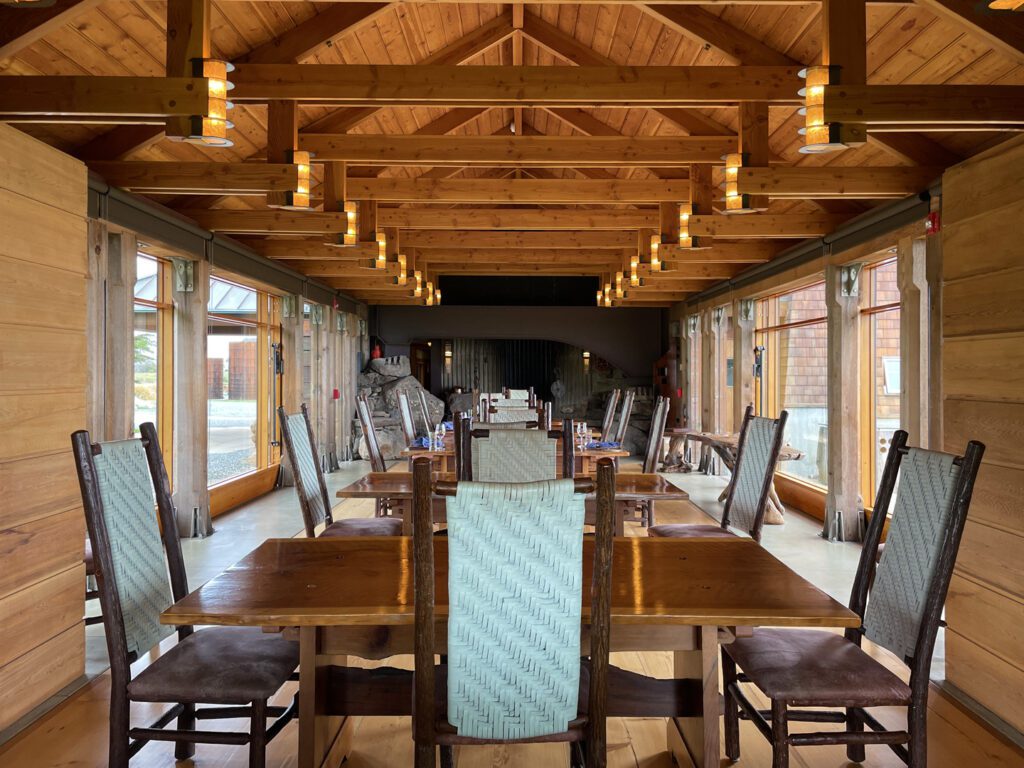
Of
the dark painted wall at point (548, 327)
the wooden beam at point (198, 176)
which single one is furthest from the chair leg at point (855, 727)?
the dark painted wall at point (548, 327)

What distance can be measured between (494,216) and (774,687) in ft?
22.4

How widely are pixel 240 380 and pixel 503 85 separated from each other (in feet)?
20.1

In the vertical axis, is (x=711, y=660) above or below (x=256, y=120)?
below

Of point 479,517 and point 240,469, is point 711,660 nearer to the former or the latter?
point 479,517

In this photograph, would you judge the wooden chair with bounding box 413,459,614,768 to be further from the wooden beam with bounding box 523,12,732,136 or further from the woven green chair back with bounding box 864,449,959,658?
the wooden beam with bounding box 523,12,732,136

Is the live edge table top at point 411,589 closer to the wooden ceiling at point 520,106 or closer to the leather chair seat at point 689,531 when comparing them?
the leather chair seat at point 689,531

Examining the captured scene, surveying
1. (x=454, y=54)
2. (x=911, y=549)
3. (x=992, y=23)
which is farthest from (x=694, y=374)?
(x=911, y=549)

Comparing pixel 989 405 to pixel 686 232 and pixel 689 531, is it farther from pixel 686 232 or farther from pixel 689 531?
pixel 686 232

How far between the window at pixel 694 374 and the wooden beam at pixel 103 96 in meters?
10.4

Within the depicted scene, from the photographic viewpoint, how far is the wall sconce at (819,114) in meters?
2.90

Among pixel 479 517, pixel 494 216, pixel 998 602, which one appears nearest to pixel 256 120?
pixel 494 216

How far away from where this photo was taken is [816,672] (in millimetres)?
2268

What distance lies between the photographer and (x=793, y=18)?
4434mm

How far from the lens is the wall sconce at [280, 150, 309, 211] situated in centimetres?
453
